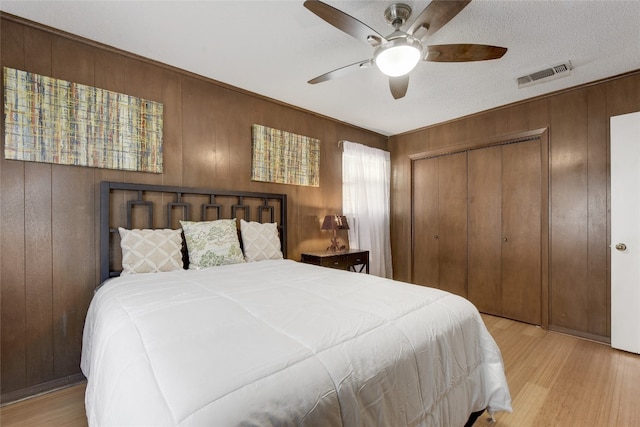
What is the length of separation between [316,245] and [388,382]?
275 centimetres

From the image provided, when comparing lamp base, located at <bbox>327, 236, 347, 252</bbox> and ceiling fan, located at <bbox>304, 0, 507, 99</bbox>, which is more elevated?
ceiling fan, located at <bbox>304, 0, 507, 99</bbox>

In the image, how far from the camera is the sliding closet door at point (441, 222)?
153 inches

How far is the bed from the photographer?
77 centimetres

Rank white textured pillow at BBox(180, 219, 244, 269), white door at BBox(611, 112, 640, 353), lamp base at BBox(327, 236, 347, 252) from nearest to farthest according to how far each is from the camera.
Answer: white textured pillow at BBox(180, 219, 244, 269) < white door at BBox(611, 112, 640, 353) < lamp base at BBox(327, 236, 347, 252)

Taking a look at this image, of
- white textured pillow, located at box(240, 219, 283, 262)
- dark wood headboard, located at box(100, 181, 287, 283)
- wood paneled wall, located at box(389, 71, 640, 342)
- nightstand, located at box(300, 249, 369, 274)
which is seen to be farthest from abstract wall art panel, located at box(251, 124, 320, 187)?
wood paneled wall, located at box(389, 71, 640, 342)

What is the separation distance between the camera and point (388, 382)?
1035mm

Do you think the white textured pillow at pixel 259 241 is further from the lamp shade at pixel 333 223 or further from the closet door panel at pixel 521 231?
the closet door panel at pixel 521 231

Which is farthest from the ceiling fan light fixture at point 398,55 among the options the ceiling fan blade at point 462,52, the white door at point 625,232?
the white door at point 625,232

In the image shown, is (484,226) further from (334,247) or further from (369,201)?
(334,247)

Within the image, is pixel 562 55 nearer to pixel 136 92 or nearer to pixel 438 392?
pixel 438 392

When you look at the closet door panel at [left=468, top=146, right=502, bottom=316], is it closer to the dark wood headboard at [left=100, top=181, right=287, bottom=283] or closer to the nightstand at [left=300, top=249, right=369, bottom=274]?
the nightstand at [left=300, top=249, right=369, bottom=274]

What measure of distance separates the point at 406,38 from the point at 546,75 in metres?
1.90

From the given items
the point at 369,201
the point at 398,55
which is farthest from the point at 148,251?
the point at 369,201

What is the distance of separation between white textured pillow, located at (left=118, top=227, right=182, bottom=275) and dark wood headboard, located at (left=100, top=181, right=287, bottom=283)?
17 cm
